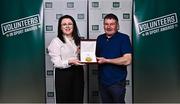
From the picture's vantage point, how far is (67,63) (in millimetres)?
3838

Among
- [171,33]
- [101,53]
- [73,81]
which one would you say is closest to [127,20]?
[171,33]

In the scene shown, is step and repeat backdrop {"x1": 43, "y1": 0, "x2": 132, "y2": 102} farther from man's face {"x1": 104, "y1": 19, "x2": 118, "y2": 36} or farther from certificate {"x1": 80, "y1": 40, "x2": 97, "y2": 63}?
man's face {"x1": 104, "y1": 19, "x2": 118, "y2": 36}

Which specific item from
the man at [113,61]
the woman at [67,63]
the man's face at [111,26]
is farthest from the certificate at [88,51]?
the man's face at [111,26]

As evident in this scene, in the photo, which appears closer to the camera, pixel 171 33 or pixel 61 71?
pixel 61 71

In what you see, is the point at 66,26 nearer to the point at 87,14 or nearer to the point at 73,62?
the point at 73,62

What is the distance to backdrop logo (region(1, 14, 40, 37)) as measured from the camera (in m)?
4.60

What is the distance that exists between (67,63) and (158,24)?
61.2 inches

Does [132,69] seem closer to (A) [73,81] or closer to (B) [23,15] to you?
(A) [73,81]

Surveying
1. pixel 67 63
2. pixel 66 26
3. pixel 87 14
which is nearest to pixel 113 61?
pixel 67 63

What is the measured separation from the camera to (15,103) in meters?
4.66

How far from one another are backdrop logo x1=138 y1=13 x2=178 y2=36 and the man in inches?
36.4

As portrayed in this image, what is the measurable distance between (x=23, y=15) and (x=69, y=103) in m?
1.48

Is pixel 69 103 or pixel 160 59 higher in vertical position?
pixel 160 59

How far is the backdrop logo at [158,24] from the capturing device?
457 cm
